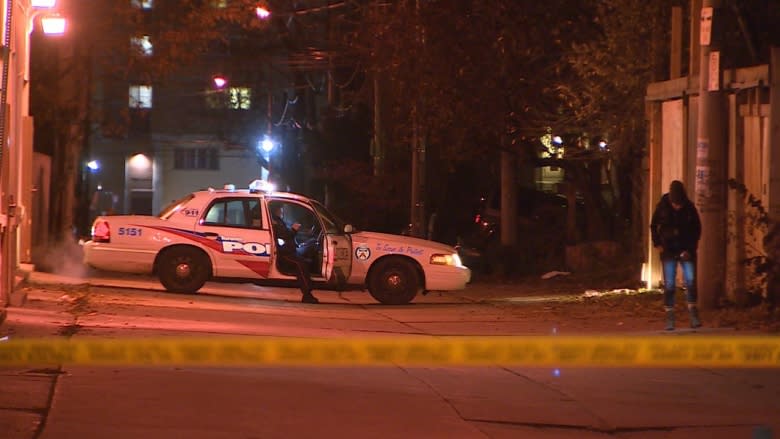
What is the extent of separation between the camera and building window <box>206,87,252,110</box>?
5156cm

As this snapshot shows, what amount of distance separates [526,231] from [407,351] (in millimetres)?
A: 16338

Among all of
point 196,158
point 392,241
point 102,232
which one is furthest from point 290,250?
point 196,158

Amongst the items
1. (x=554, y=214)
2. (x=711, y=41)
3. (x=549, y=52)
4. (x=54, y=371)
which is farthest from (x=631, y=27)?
(x=54, y=371)

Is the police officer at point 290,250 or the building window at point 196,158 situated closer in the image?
the police officer at point 290,250

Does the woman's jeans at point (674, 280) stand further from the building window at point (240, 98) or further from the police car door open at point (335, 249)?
the building window at point (240, 98)

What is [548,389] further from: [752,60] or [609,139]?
[609,139]

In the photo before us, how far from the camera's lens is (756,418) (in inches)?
335

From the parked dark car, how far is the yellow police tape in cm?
1222

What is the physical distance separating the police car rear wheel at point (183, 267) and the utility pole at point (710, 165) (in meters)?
7.05

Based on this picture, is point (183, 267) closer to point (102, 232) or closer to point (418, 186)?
point (102, 232)

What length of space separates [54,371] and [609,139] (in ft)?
46.7

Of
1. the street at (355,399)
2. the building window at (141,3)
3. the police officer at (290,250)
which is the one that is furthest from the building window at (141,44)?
the street at (355,399)

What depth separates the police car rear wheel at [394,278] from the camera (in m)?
17.1

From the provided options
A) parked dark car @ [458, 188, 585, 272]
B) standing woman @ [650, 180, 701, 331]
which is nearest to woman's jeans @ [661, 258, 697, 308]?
standing woman @ [650, 180, 701, 331]
